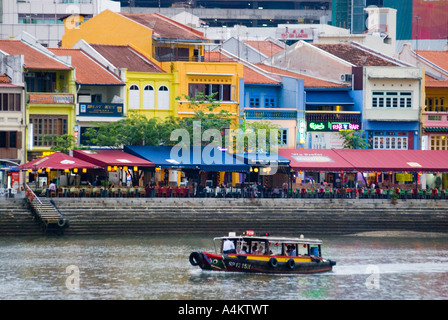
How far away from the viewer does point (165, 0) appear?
17688 cm

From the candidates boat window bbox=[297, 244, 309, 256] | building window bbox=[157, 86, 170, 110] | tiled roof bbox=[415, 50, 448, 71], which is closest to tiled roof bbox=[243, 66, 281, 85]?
building window bbox=[157, 86, 170, 110]

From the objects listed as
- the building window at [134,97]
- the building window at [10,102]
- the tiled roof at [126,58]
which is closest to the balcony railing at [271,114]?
the tiled roof at [126,58]

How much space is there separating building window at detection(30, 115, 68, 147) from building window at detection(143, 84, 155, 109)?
289 inches

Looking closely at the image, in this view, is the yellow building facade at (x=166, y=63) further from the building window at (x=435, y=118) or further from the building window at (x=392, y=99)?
the building window at (x=435, y=118)

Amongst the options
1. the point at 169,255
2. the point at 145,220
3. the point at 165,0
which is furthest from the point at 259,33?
the point at 169,255

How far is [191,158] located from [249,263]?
24023 millimetres

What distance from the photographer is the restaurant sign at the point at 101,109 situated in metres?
88.5

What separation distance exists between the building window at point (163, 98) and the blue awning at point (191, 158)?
9025 millimetres

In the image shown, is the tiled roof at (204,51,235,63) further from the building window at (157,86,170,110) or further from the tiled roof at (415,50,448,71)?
the tiled roof at (415,50,448,71)

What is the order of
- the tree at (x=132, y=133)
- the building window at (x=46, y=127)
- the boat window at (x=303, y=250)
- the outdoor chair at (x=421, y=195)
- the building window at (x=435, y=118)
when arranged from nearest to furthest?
the boat window at (x=303, y=250) → the outdoor chair at (x=421, y=195) → the tree at (x=132, y=133) → the building window at (x=46, y=127) → the building window at (x=435, y=118)

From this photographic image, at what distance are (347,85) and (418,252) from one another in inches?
1235

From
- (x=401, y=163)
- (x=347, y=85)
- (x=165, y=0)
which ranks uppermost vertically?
(x=165, y=0)

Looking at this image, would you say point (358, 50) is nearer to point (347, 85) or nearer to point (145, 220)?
point (347, 85)

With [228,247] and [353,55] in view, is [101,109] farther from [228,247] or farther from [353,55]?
[228,247]
